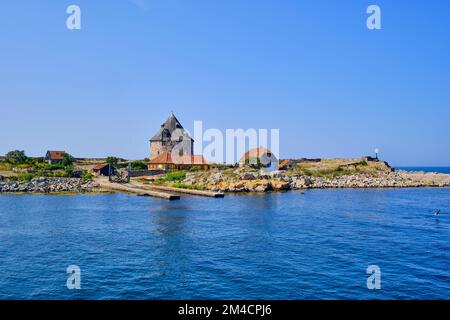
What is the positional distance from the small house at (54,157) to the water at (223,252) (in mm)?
56185

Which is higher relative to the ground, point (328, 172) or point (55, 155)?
point (55, 155)

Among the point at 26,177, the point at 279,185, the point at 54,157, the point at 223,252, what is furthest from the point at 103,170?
the point at 223,252

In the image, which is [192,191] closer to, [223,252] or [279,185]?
[279,185]

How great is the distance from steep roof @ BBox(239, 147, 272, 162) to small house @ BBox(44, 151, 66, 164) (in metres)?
49.4

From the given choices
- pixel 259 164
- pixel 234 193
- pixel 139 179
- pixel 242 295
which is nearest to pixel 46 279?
pixel 242 295

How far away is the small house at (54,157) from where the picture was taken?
97.1 meters

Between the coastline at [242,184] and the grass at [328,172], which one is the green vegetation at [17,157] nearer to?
the coastline at [242,184]

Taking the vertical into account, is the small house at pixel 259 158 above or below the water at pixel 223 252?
above

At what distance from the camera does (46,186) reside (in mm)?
65562

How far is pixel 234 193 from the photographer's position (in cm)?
6438

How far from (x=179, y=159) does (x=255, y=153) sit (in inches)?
778

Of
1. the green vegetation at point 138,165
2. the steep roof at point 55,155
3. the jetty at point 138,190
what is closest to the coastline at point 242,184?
the jetty at point 138,190

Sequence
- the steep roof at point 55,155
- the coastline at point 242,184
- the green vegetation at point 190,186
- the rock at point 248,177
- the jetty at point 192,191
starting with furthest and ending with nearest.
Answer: the steep roof at point 55,155, the rock at point 248,177, the green vegetation at point 190,186, the coastline at point 242,184, the jetty at point 192,191
